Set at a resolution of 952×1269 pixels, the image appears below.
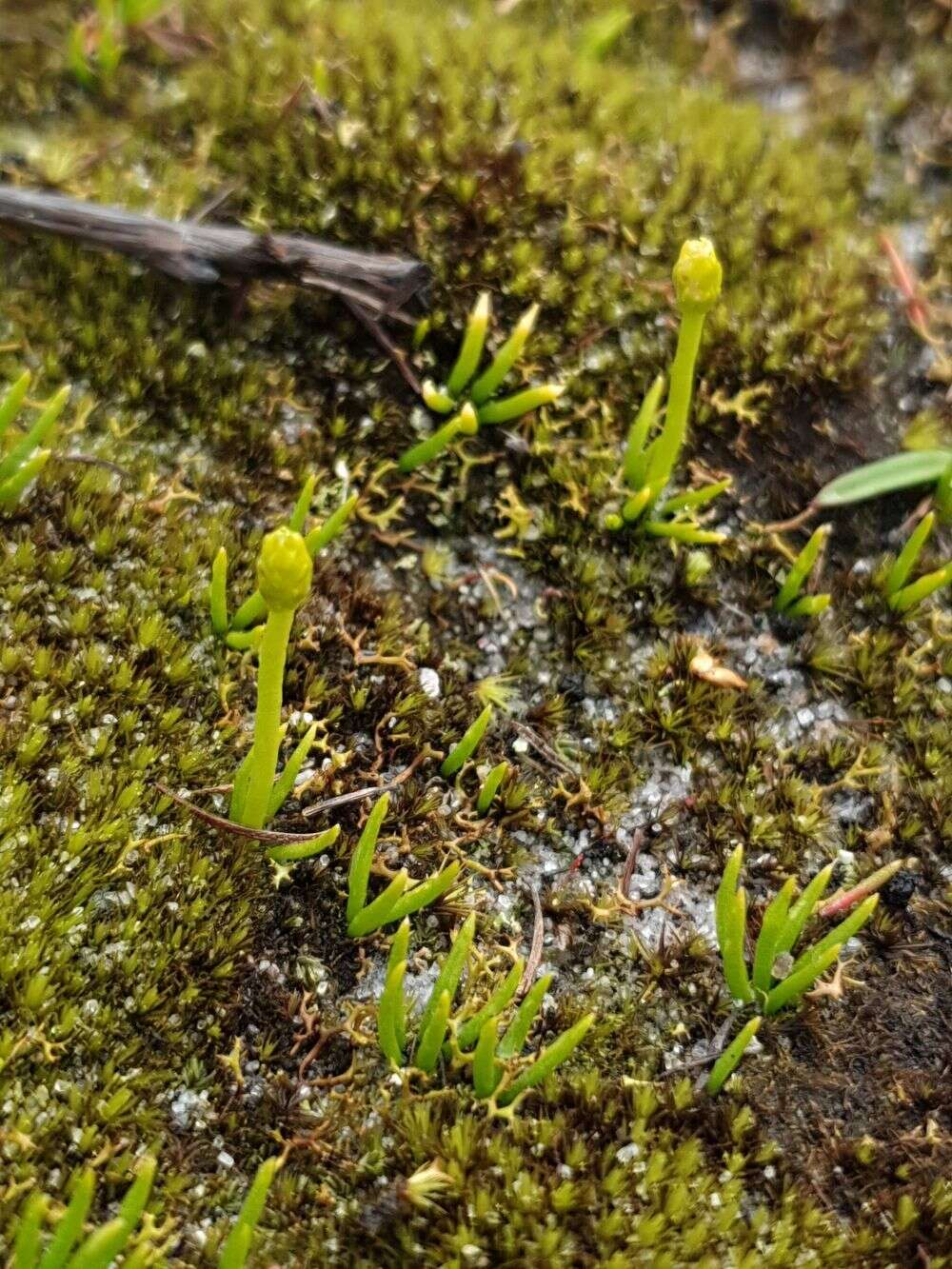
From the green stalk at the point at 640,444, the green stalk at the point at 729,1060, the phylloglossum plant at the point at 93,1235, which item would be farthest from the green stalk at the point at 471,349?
the phylloglossum plant at the point at 93,1235

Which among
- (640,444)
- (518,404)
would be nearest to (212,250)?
(518,404)

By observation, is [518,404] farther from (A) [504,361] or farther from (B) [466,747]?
(B) [466,747]

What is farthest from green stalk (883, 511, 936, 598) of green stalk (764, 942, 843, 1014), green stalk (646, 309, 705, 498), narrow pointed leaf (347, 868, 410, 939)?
narrow pointed leaf (347, 868, 410, 939)

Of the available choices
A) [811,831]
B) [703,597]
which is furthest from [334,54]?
[811,831]

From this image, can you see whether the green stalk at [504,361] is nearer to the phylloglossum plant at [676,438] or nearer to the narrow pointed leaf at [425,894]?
the phylloglossum plant at [676,438]

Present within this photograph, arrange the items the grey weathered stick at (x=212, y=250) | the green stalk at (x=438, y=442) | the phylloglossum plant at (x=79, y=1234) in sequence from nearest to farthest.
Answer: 1. the phylloglossum plant at (x=79, y=1234)
2. the green stalk at (x=438, y=442)
3. the grey weathered stick at (x=212, y=250)

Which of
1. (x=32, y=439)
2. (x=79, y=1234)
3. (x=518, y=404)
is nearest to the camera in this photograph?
(x=79, y=1234)

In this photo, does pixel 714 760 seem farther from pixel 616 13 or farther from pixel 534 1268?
pixel 616 13
